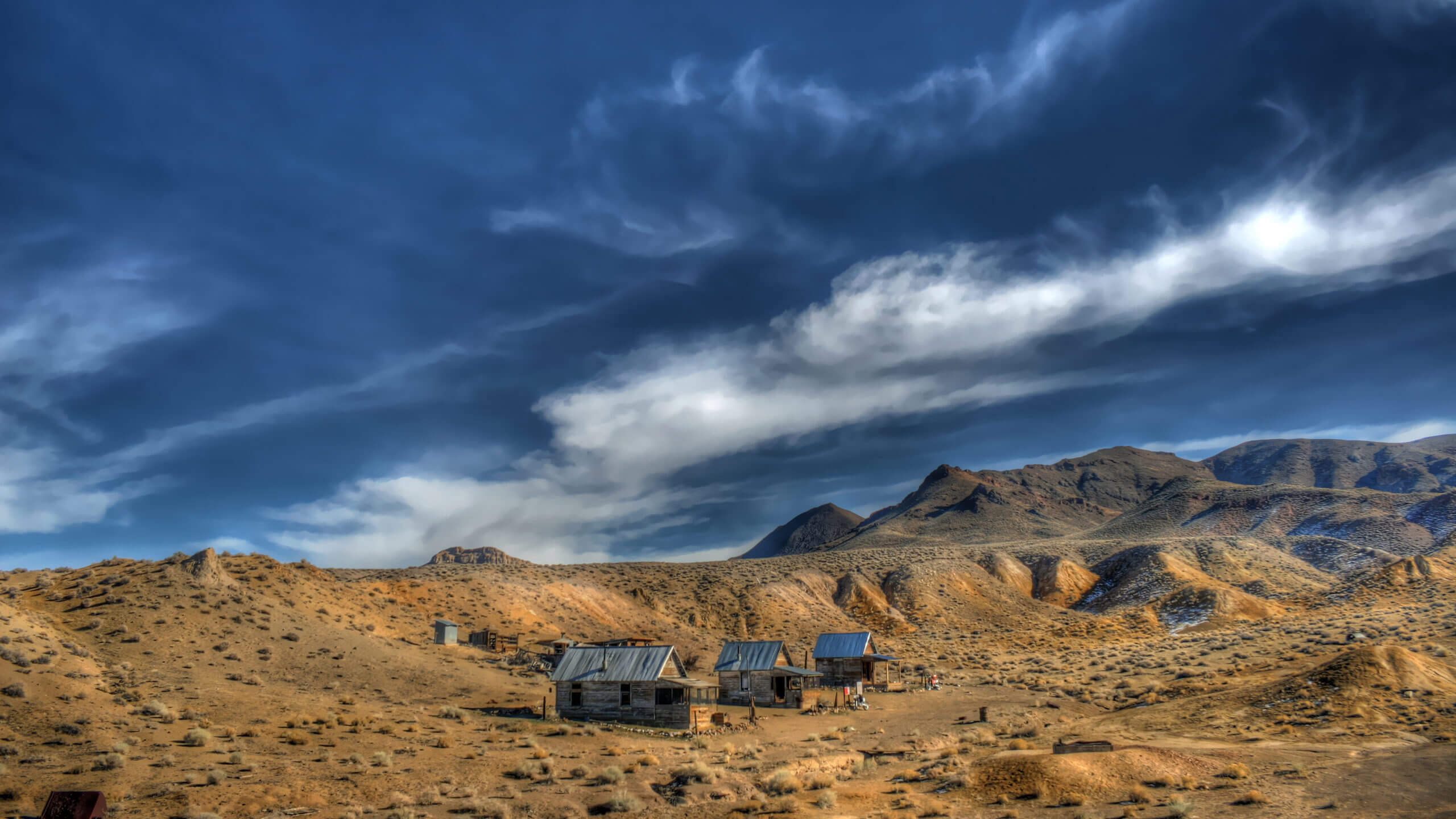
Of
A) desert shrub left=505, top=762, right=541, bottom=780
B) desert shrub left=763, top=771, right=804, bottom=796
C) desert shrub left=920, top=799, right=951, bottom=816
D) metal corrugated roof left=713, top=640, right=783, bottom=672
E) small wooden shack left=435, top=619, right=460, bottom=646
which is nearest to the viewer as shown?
desert shrub left=920, top=799, right=951, bottom=816

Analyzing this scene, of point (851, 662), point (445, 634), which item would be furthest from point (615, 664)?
point (445, 634)

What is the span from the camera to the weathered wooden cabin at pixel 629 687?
3869 cm

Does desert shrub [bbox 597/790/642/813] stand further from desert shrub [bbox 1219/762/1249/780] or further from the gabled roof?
the gabled roof

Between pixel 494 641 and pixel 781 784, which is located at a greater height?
pixel 494 641

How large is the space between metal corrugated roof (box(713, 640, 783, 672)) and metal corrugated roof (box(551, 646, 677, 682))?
9258 mm

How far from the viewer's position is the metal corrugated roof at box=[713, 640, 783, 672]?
4912 centimetres

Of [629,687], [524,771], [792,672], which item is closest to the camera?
[524,771]

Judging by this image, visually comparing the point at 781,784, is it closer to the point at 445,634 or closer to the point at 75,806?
the point at 75,806

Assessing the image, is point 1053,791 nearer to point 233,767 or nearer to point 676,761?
point 676,761

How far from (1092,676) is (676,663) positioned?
30.7 meters

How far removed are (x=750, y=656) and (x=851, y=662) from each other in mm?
10069

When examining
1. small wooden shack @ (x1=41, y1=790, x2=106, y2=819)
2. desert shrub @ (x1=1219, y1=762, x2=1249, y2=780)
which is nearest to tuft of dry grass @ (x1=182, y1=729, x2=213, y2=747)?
small wooden shack @ (x1=41, y1=790, x2=106, y2=819)

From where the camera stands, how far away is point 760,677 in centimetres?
4931

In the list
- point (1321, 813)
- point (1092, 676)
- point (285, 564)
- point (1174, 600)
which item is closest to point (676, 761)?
point (1321, 813)
